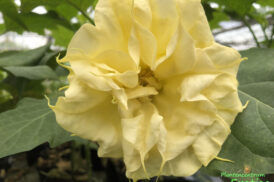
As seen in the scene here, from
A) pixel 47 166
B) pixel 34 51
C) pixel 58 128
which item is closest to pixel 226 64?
pixel 58 128

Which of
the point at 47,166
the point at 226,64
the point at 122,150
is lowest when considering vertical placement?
the point at 47,166

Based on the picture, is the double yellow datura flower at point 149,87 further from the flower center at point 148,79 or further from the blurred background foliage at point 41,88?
the blurred background foliage at point 41,88

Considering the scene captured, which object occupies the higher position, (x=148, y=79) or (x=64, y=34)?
(x=148, y=79)

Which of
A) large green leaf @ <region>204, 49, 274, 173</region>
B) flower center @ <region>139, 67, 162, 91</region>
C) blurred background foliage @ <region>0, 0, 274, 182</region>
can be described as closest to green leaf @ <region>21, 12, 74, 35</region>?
blurred background foliage @ <region>0, 0, 274, 182</region>

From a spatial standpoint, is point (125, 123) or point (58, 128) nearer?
point (125, 123)

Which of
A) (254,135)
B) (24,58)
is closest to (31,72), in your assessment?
(24,58)

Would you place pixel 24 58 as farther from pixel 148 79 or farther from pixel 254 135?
pixel 254 135

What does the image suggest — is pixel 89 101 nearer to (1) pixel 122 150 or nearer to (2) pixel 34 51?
(1) pixel 122 150
